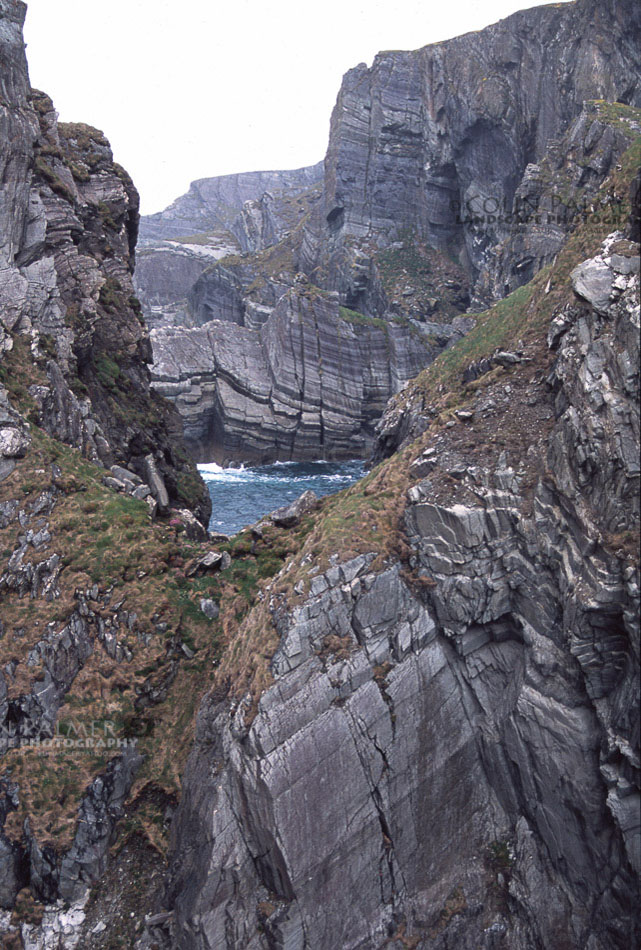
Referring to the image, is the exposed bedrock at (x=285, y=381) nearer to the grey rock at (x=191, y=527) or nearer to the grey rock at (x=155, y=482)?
the grey rock at (x=155, y=482)

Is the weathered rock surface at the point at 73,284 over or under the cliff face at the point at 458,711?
over

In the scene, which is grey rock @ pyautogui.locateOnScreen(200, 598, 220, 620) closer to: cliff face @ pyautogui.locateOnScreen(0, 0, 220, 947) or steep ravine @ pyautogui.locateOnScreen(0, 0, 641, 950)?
steep ravine @ pyautogui.locateOnScreen(0, 0, 641, 950)

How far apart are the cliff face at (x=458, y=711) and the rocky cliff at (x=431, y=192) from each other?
49.6m

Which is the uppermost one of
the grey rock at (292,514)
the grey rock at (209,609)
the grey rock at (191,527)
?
the grey rock at (292,514)

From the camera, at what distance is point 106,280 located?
37.3 metres

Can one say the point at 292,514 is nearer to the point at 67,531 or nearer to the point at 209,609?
the point at 209,609

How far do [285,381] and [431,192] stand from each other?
159ft

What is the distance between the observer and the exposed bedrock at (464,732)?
51.2ft

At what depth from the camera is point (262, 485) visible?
227 ft

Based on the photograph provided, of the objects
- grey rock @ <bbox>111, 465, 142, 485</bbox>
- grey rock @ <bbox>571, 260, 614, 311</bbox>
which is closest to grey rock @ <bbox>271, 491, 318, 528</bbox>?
grey rock @ <bbox>111, 465, 142, 485</bbox>

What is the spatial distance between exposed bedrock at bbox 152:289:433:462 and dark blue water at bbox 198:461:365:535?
3561 millimetres

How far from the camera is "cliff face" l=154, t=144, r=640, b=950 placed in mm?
15625

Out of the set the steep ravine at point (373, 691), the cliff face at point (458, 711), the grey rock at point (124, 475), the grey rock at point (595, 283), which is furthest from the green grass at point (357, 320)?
the grey rock at point (595, 283)

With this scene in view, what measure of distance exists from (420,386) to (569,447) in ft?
68.1
